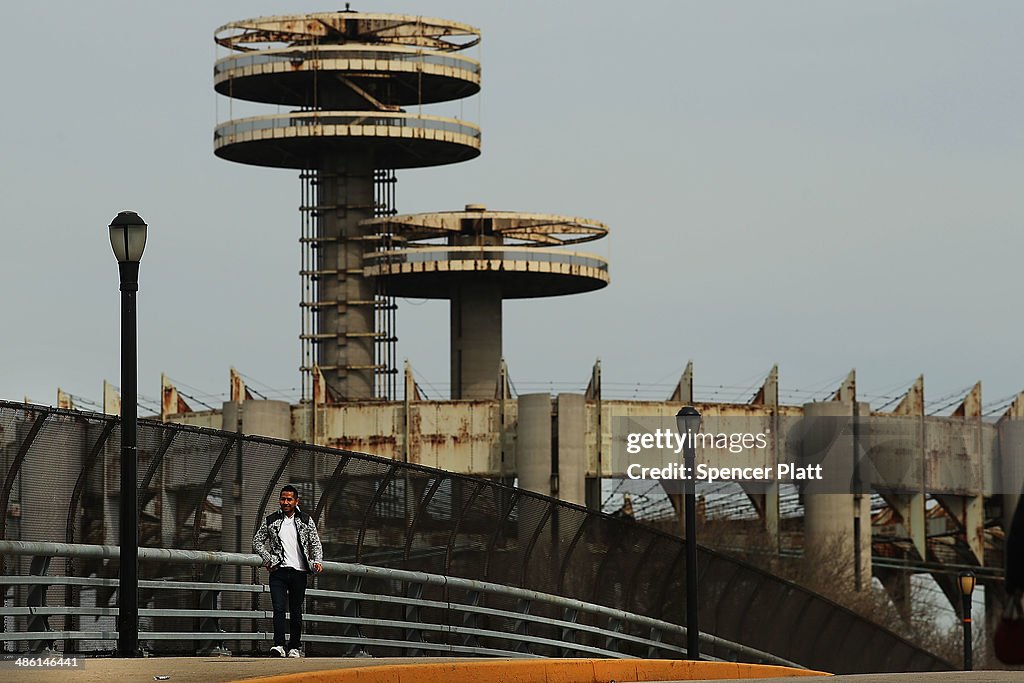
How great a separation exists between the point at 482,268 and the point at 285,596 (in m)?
70.0

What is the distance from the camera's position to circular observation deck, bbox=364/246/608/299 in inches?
3514

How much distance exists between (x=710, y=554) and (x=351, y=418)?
49.7 meters

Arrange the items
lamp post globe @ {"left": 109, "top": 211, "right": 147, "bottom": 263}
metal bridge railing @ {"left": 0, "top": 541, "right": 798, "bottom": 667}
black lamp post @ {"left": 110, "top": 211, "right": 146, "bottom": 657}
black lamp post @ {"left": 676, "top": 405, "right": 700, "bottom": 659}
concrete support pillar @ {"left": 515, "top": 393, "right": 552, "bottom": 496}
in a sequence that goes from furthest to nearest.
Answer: concrete support pillar @ {"left": 515, "top": 393, "right": 552, "bottom": 496} → black lamp post @ {"left": 676, "top": 405, "right": 700, "bottom": 659} → lamp post globe @ {"left": 109, "top": 211, "right": 147, "bottom": 263} → metal bridge railing @ {"left": 0, "top": 541, "right": 798, "bottom": 667} → black lamp post @ {"left": 110, "top": 211, "right": 146, "bottom": 657}

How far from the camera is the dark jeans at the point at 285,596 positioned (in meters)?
18.6

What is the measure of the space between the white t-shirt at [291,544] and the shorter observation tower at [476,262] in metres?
69.6

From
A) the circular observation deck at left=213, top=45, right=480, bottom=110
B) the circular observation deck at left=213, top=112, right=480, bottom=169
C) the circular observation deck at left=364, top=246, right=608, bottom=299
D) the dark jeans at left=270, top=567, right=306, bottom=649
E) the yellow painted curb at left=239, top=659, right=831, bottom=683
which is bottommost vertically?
the yellow painted curb at left=239, top=659, right=831, bottom=683

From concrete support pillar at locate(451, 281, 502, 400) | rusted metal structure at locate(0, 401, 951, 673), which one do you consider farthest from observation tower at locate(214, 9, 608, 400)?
rusted metal structure at locate(0, 401, 951, 673)

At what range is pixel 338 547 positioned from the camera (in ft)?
74.1

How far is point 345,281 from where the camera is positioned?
93.1 metres

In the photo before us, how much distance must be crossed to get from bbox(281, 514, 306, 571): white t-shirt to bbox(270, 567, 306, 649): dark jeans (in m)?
0.07

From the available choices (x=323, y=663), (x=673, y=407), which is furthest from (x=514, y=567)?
(x=673, y=407)

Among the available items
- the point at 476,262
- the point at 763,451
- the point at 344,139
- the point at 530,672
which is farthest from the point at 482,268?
the point at 530,672

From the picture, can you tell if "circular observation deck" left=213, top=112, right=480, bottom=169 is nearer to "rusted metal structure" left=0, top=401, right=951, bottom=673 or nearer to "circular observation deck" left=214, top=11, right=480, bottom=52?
"circular observation deck" left=214, top=11, right=480, bottom=52

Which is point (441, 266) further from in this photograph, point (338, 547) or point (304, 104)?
point (338, 547)
